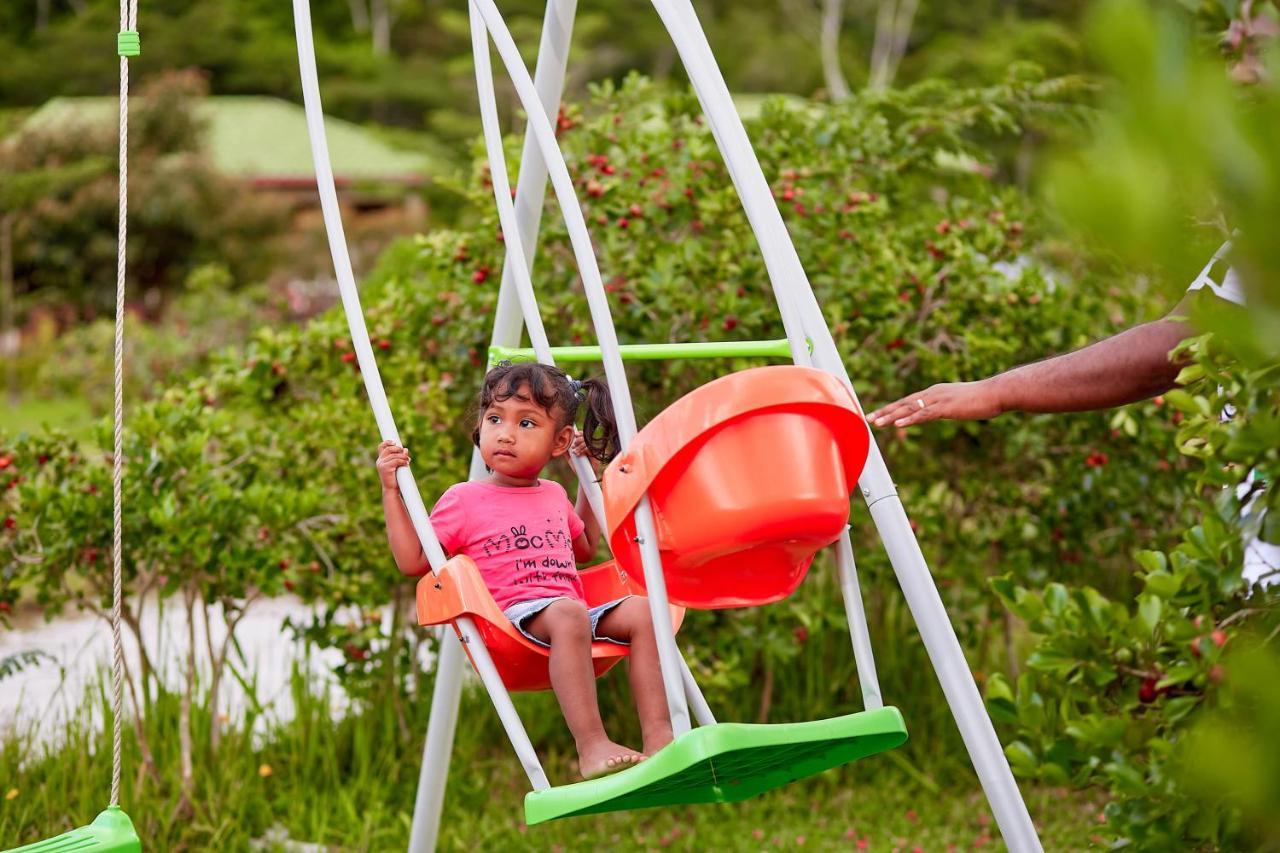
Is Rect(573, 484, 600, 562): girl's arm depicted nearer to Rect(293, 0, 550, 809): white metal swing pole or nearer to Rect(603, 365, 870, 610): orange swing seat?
Rect(293, 0, 550, 809): white metal swing pole

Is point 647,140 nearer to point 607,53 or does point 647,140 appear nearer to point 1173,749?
point 1173,749

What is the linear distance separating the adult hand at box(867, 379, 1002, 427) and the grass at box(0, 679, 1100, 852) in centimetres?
187

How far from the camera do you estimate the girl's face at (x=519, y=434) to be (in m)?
2.70

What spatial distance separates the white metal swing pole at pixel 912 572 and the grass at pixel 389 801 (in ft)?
5.77

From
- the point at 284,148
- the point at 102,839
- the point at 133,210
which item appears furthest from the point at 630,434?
the point at 284,148

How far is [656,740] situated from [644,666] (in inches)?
6.9

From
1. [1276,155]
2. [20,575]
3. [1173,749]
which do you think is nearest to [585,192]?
[20,575]

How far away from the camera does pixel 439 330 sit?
4453 mm

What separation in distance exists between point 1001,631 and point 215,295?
30.1 feet

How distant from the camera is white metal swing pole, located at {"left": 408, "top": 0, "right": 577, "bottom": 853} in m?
3.07

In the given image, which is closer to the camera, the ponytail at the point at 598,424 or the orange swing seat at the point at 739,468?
the orange swing seat at the point at 739,468

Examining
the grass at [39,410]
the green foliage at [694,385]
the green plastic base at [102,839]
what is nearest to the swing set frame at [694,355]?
the green plastic base at [102,839]

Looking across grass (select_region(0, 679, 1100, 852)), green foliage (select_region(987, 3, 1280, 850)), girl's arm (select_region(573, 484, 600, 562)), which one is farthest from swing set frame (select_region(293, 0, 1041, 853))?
grass (select_region(0, 679, 1100, 852))

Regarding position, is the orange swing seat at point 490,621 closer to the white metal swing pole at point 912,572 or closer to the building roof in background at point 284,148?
the white metal swing pole at point 912,572
